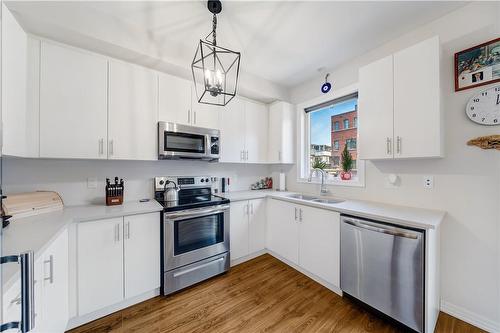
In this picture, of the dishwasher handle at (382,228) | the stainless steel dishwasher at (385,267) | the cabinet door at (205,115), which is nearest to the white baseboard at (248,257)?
the stainless steel dishwasher at (385,267)

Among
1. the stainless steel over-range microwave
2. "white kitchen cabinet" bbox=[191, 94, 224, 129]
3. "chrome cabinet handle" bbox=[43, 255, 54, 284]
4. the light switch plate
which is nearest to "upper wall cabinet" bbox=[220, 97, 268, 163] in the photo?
"white kitchen cabinet" bbox=[191, 94, 224, 129]

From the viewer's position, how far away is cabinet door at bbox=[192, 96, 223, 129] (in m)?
2.46

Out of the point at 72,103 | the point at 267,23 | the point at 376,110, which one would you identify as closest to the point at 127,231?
the point at 72,103

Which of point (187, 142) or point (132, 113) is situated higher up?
point (132, 113)

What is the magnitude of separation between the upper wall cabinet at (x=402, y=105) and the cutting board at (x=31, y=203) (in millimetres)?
3020

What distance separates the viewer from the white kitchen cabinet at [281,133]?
3.11m

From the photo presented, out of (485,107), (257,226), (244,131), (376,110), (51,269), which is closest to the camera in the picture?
(51,269)

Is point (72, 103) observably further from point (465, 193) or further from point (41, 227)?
point (465, 193)

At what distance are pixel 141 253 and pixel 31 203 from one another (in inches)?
37.6

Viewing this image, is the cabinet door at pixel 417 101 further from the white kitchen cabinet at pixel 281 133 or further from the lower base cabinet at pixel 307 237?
the white kitchen cabinet at pixel 281 133

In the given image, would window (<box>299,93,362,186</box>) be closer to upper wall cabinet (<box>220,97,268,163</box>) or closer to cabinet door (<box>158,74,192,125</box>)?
upper wall cabinet (<box>220,97,268,163</box>)

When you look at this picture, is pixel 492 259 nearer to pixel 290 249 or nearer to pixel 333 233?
pixel 333 233

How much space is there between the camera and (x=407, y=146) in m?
1.74

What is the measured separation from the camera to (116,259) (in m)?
1.71
